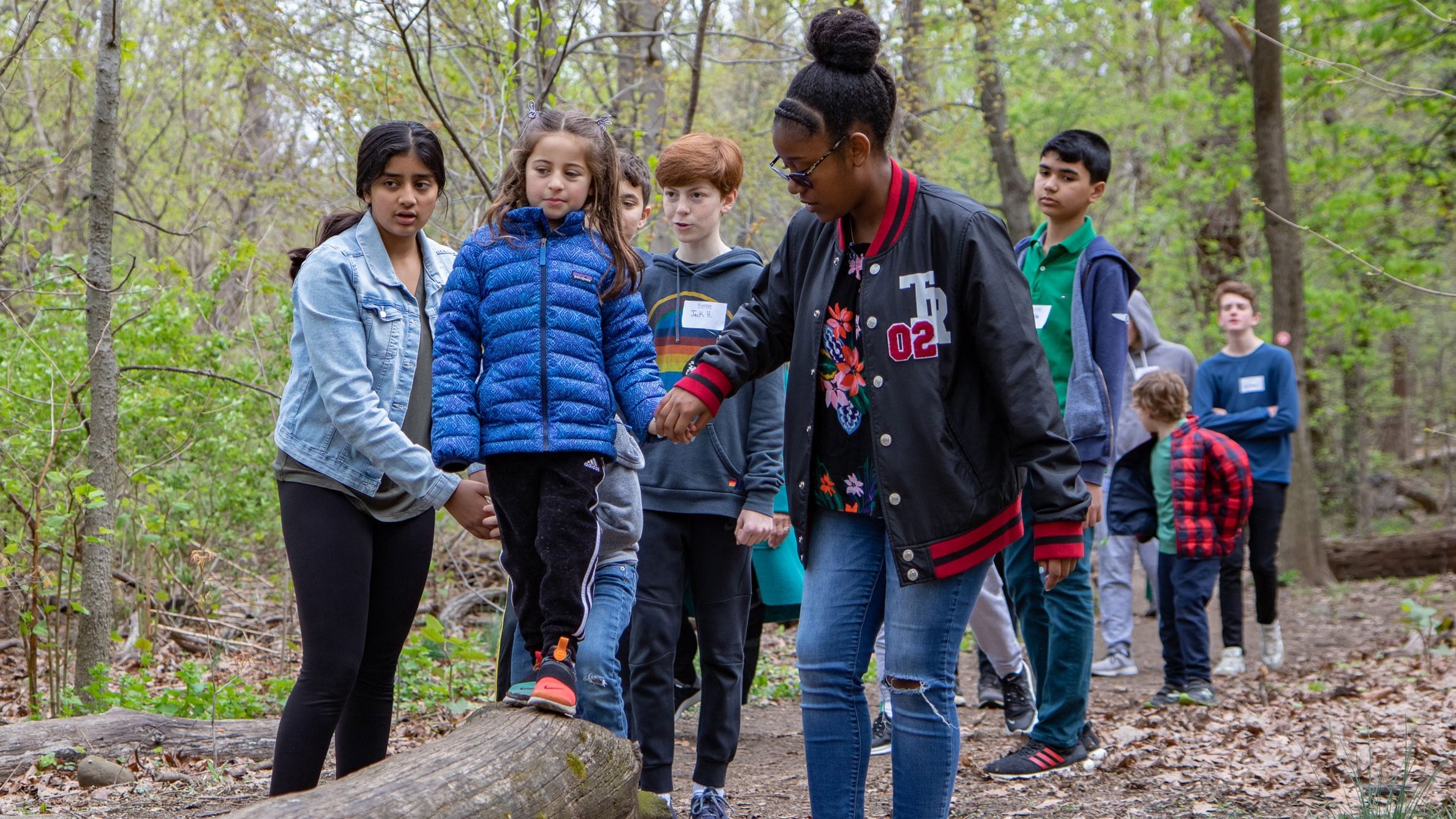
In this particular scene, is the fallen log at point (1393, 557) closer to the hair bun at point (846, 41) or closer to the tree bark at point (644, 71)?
the tree bark at point (644, 71)

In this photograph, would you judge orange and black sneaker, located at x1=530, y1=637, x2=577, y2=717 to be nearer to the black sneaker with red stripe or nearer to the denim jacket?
the denim jacket

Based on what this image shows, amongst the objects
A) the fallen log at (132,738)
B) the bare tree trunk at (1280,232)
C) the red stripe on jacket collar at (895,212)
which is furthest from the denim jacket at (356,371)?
the bare tree trunk at (1280,232)

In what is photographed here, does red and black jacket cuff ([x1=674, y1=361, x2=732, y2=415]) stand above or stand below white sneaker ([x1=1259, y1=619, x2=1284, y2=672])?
above

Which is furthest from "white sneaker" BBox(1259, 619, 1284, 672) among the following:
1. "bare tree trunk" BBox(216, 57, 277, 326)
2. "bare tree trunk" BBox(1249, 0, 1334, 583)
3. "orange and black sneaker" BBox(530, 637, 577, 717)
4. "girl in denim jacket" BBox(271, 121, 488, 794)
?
"bare tree trunk" BBox(216, 57, 277, 326)

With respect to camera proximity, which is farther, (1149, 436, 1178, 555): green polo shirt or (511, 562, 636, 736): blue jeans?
(1149, 436, 1178, 555): green polo shirt

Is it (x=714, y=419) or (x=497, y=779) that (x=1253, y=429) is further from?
(x=497, y=779)

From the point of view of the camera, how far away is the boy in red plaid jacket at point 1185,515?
6070 millimetres

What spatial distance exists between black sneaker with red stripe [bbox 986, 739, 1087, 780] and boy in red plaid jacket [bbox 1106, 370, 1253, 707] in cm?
188

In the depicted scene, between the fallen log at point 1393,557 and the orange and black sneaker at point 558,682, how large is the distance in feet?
37.7

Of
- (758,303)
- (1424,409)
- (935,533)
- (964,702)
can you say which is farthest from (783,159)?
(1424,409)

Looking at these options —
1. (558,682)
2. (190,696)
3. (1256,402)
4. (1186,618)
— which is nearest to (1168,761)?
(1186,618)

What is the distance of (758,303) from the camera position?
10.7 feet

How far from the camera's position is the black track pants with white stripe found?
307 centimetres

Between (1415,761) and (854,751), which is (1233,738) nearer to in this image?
(1415,761)
